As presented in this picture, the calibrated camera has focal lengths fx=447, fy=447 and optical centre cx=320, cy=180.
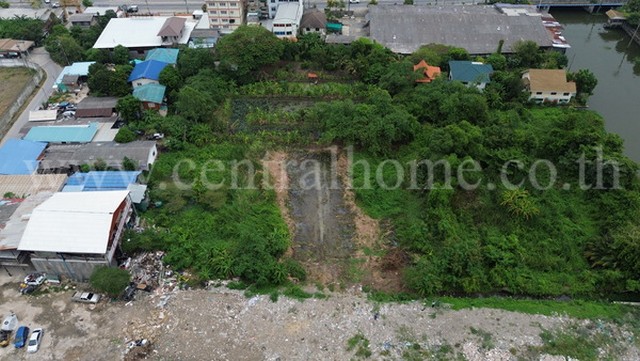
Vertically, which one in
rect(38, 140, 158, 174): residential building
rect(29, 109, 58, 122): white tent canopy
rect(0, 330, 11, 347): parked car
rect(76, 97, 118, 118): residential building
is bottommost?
rect(0, 330, 11, 347): parked car

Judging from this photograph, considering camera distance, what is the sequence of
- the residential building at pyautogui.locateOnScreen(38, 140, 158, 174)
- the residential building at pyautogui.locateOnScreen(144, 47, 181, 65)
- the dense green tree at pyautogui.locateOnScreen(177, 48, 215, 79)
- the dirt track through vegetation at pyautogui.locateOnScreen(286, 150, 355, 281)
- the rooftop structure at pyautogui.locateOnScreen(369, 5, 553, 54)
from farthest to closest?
1. the rooftop structure at pyautogui.locateOnScreen(369, 5, 553, 54)
2. the residential building at pyautogui.locateOnScreen(144, 47, 181, 65)
3. the dense green tree at pyautogui.locateOnScreen(177, 48, 215, 79)
4. the residential building at pyautogui.locateOnScreen(38, 140, 158, 174)
5. the dirt track through vegetation at pyautogui.locateOnScreen(286, 150, 355, 281)

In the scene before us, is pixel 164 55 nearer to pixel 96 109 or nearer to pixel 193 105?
pixel 96 109

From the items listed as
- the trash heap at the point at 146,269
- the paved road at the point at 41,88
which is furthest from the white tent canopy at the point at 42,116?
the trash heap at the point at 146,269

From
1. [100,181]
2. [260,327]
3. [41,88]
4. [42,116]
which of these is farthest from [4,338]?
[41,88]

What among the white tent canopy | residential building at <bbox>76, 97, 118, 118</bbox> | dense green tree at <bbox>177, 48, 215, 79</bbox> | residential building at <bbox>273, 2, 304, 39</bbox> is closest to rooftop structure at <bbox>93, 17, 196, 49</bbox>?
dense green tree at <bbox>177, 48, 215, 79</bbox>

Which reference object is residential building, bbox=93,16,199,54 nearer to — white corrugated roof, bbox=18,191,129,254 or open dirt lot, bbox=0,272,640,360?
white corrugated roof, bbox=18,191,129,254

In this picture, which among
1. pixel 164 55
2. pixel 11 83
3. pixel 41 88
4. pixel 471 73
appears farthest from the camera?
pixel 164 55
